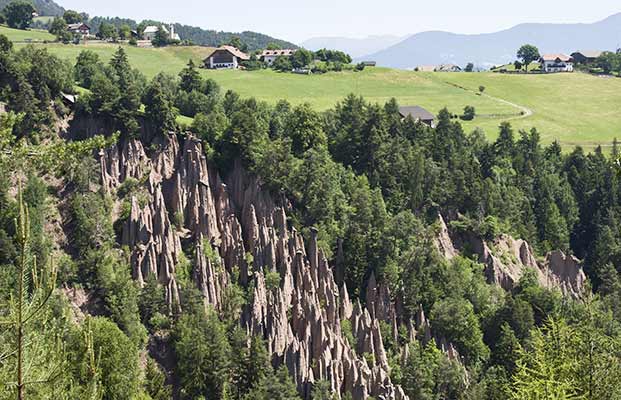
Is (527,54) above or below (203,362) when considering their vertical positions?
above

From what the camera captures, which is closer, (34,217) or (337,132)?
(34,217)

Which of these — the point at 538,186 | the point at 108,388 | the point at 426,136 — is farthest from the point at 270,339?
the point at 538,186

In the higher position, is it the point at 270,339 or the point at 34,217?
the point at 34,217

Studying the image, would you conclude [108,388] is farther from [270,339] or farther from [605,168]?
[605,168]

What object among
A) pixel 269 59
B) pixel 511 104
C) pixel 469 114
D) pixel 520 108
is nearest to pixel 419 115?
pixel 469 114

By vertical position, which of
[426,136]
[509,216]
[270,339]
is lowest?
[270,339]

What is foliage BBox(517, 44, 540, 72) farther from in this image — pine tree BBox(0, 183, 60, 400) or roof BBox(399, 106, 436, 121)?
pine tree BBox(0, 183, 60, 400)

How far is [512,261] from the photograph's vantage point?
263ft

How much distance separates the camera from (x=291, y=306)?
6116cm

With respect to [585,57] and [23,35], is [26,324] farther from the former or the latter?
[585,57]

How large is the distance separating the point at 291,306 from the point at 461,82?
117330 millimetres

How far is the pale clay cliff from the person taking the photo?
2205 inches

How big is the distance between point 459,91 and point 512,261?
80.4 metres

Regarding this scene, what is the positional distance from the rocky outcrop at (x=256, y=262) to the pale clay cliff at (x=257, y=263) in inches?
4.2
